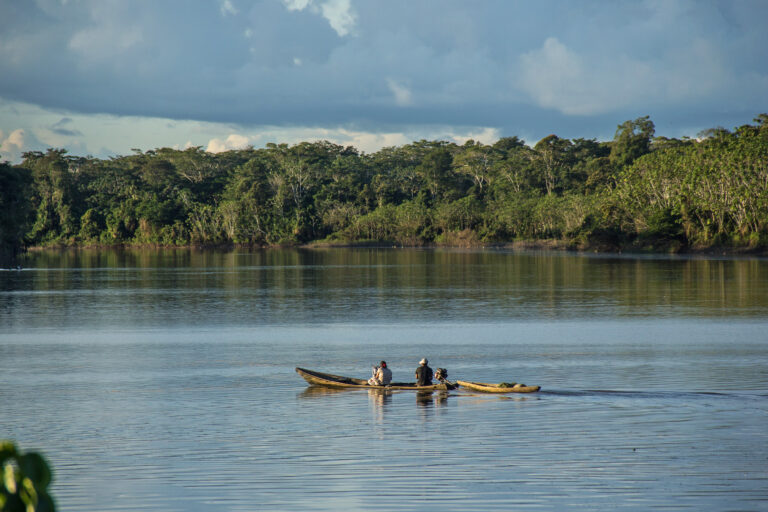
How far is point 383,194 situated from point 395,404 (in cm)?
12676

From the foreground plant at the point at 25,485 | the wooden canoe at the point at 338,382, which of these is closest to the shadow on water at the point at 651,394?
the wooden canoe at the point at 338,382

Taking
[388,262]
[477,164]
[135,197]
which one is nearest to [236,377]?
[388,262]

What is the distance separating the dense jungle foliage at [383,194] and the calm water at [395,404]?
5586cm

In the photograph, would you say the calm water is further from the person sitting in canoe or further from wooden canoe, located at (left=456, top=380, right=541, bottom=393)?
the person sitting in canoe

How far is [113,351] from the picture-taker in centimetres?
3048

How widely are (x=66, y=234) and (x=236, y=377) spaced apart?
141806 millimetres

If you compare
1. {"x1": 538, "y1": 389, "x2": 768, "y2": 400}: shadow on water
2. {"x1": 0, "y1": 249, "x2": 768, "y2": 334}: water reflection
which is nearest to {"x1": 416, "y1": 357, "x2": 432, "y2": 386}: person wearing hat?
{"x1": 538, "y1": 389, "x2": 768, "y2": 400}: shadow on water

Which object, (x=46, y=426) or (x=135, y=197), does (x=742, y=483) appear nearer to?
(x=46, y=426)

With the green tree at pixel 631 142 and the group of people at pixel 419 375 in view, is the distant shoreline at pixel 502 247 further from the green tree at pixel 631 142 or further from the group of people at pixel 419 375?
the group of people at pixel 419 375

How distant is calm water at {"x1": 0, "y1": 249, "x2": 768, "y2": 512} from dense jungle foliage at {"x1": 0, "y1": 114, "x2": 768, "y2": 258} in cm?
5586

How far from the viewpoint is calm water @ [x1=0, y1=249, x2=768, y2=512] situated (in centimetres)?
1253

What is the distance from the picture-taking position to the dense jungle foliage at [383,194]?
104312 millimetres

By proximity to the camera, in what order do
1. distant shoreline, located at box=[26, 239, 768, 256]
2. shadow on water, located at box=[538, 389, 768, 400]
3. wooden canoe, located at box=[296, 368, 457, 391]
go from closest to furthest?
shadow on water, located at box=[538, 389, 768, 400], wooden canoe, located at box=[296, 368, 457, 391], distant shoreline, located at box=[26, 239, 768, 256]

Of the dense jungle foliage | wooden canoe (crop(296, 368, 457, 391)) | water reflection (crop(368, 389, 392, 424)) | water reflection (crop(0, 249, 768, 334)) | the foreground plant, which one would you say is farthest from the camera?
the dense jungle foliage
